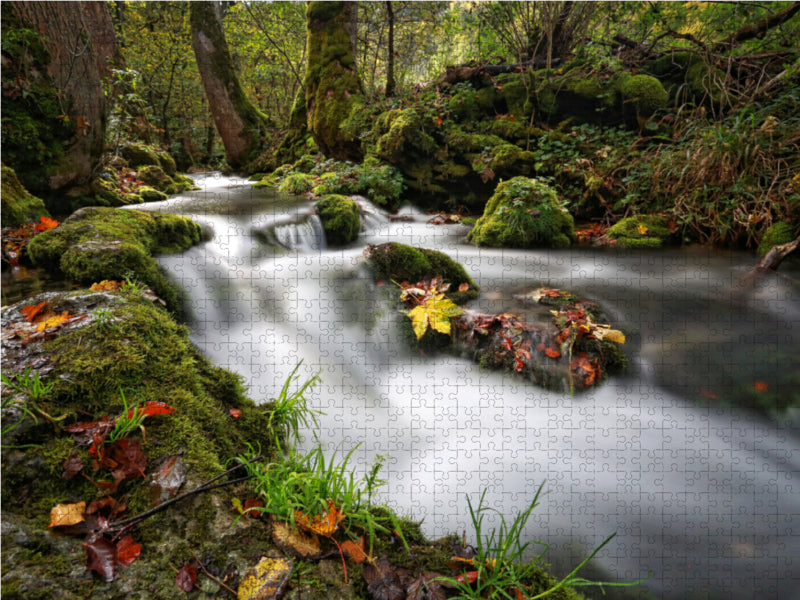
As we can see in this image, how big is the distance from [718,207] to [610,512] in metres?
5.41

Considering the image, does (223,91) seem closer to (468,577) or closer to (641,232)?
(641,232)

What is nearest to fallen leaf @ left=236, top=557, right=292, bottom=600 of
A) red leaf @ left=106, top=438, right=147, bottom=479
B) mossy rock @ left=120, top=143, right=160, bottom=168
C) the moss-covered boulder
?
red leaf @ left=106, top=438, right=147, bottom=479

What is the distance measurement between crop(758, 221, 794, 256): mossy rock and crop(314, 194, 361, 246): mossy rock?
5.53m

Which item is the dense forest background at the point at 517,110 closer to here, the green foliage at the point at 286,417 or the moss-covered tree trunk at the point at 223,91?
the moss-covered tree trunk at the point at 223,91

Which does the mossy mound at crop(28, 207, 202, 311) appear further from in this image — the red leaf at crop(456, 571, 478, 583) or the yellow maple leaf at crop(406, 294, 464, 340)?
the red leaf at crop(456, 571, 478, 583)

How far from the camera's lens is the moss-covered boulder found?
5.96m

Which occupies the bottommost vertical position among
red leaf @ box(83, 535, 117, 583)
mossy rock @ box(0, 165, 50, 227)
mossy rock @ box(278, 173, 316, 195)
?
red leaf @ box(83, 535, 117, 583)

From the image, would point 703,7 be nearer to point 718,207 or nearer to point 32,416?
point 718,207

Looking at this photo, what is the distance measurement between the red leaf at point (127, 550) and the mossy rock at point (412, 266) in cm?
317

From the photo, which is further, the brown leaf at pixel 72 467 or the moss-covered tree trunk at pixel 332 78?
the moss-covered tree trunk at pixel 332 78

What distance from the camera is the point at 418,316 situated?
3602mm

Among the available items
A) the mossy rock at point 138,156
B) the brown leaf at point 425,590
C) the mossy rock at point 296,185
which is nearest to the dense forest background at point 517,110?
the mossy rock at point 296,185

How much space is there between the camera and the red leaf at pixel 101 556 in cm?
119

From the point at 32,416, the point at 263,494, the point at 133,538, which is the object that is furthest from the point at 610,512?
the point at 32,416
